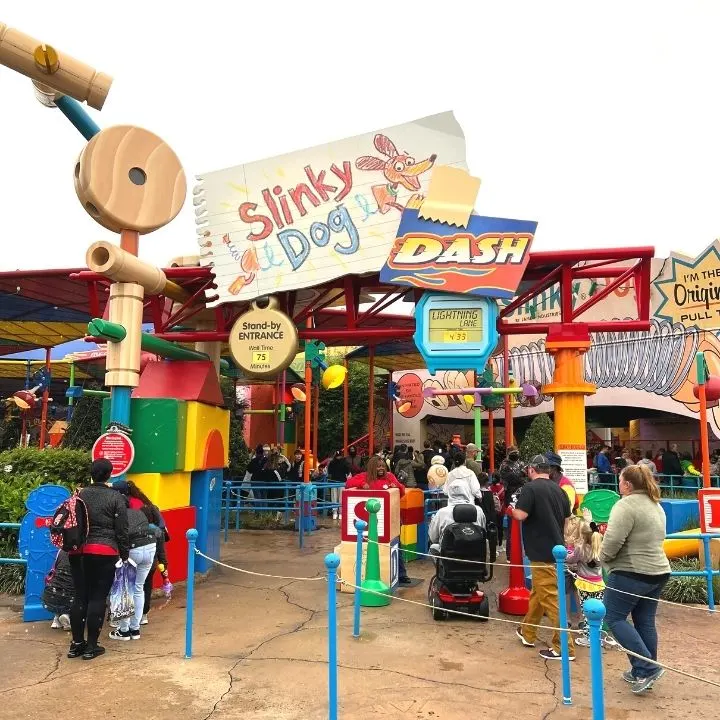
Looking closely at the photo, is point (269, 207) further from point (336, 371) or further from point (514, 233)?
point (336, 371)

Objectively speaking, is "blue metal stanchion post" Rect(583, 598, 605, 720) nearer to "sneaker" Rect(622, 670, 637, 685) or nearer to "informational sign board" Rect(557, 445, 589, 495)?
"sneaker" Rect(622, 670, 637, 685)

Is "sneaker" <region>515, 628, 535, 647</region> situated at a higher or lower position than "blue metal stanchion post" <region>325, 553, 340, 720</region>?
lower

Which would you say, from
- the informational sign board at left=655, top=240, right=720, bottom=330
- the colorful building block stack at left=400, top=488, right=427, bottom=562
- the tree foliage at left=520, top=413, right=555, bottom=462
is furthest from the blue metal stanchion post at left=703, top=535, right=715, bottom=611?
the tree foliage at left=520, top=413, right=555, bottom=462

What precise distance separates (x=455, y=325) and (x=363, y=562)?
10.5ft

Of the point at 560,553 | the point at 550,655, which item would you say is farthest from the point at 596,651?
the point at 550,655

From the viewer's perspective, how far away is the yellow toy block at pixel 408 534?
952cm

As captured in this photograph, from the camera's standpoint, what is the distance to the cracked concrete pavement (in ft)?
15.0

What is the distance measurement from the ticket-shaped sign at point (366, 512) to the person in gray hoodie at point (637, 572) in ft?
10.6

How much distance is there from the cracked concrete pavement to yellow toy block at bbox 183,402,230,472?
6.59ft

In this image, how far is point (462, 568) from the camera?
676cm

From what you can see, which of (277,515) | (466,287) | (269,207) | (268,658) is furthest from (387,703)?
(277,515)

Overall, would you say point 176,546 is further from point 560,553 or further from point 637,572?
point 637,572

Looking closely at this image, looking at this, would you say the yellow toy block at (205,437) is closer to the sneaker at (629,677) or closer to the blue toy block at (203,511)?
the blue toy block at (203,511)

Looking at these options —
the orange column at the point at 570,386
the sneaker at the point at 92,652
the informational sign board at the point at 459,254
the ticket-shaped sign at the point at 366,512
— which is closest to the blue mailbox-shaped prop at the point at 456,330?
the informational sign board at the point at 459,254
